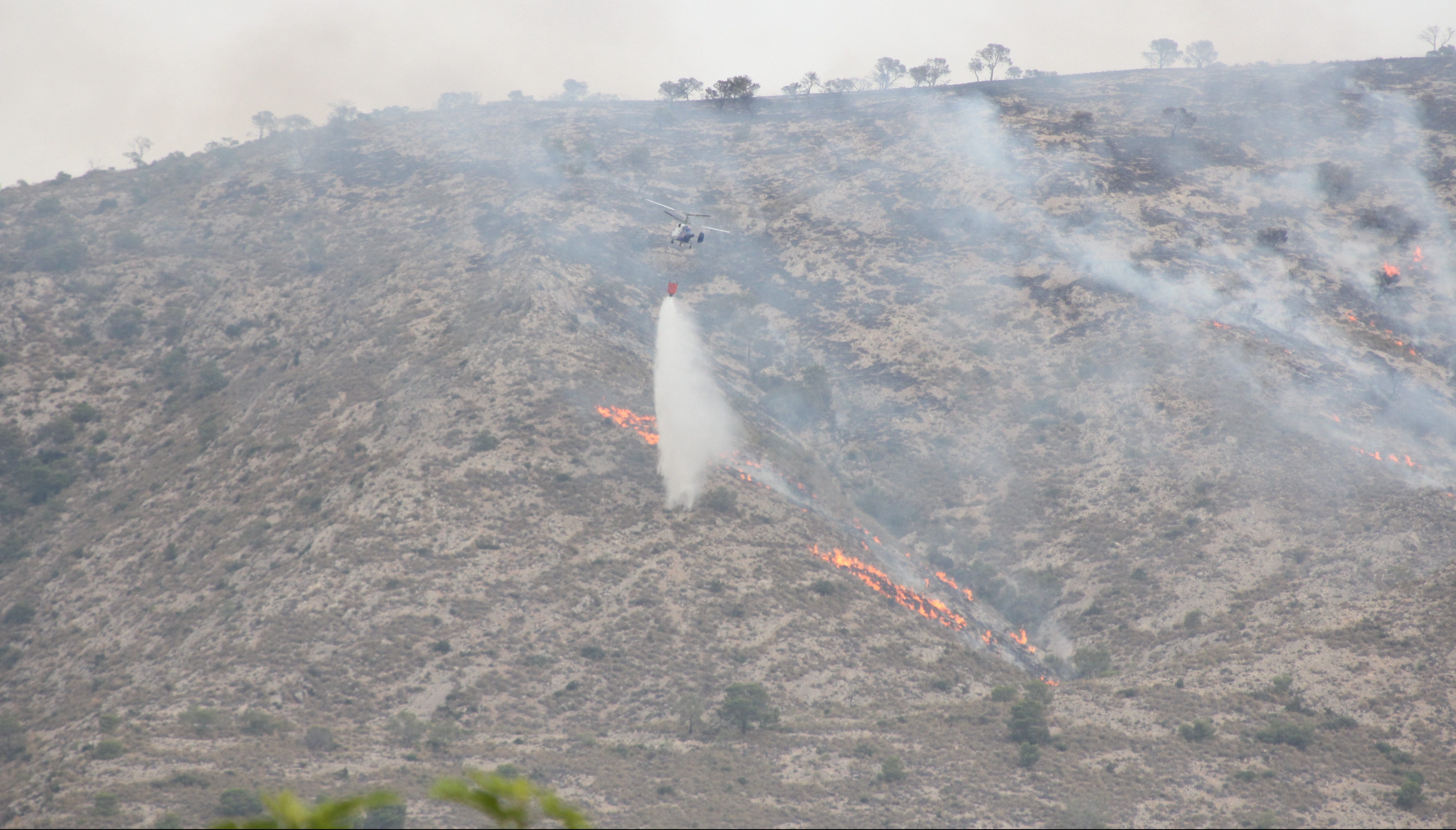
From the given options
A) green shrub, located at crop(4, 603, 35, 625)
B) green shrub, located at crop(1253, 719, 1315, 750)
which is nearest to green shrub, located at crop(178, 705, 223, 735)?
green shrub, located at crop(4, 603, 35, 625)

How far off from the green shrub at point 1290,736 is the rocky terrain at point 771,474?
14.5 inches

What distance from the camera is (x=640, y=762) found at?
189 ft

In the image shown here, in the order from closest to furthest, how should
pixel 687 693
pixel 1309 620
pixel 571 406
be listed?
pixel 687 693 → pixel 1309 620 → pixel 571 406

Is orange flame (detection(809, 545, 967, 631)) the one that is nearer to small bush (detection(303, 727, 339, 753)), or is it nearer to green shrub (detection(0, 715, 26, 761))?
small bush (detection(303, 727, 339, 753))

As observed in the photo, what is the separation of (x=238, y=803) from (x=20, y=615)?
3785 centimetres

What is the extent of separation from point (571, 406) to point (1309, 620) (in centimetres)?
5749

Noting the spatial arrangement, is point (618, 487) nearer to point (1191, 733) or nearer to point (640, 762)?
point (640, 762)

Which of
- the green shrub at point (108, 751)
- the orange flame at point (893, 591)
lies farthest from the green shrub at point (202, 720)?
the orange flame at point (893, 591)

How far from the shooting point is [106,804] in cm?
4850

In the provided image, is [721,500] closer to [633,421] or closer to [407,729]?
[633,421]

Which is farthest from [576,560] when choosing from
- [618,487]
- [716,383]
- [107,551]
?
[107,551]

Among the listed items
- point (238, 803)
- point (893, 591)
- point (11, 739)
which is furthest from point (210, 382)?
point (893, 591)

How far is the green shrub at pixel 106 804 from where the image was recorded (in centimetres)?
4816

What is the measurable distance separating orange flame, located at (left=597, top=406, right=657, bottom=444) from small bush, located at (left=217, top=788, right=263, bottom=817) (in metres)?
41.8
